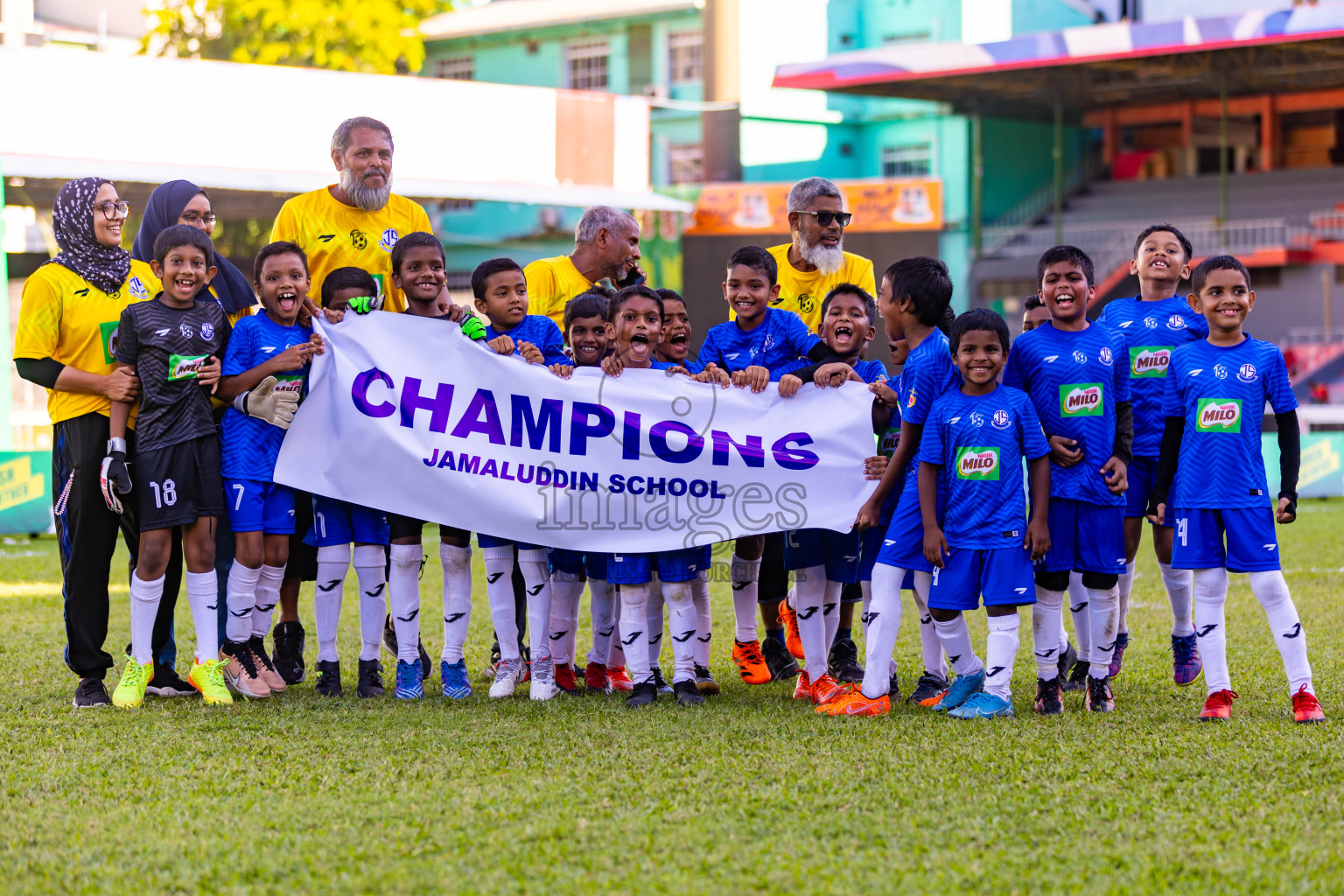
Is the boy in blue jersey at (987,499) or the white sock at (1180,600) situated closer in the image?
the boy in blue jersey at (987,499)

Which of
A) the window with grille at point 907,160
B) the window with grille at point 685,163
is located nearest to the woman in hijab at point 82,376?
the window with grille at point 685,163

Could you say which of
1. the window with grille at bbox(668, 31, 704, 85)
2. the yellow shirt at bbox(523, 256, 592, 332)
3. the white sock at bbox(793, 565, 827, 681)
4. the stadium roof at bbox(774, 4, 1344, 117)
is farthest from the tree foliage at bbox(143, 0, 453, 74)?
the white sock at bbox(793, 565, 827, 681)

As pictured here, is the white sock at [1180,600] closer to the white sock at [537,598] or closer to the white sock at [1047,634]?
the white sock at [1047,634]

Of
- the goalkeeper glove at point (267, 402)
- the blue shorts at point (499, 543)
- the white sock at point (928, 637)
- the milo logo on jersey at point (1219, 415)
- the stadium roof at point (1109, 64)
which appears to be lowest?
the white sock at point (928, 637)

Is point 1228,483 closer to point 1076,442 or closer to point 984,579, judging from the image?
point 1076,442

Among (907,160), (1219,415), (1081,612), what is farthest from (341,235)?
(907,160)

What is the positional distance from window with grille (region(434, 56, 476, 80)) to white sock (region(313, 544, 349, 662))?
3397 centimetres

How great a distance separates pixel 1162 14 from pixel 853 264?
1228 inches

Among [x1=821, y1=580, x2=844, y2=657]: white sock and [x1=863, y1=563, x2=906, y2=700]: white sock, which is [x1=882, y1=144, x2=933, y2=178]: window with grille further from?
[x1=863, y1=563, x2=906, y2=700]: white sock

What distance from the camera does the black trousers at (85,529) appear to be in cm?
573

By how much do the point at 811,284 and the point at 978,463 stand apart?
59.8 inches

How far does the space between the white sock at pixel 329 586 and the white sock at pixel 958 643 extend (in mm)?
2466

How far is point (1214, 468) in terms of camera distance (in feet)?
17.3

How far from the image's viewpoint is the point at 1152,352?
6152 millimetres
